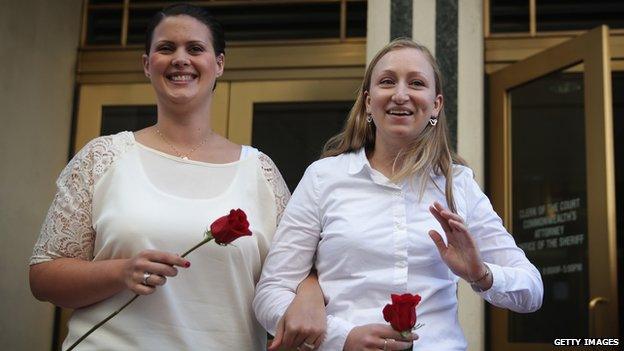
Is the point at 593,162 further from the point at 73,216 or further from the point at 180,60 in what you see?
the point at 73,216

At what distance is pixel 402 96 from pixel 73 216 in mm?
994

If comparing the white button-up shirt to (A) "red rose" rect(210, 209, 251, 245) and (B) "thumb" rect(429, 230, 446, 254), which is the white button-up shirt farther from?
(A) "red rose" rect(210, 209, 251, 245)

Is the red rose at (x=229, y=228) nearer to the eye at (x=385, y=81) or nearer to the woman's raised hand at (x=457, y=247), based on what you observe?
the woman's raised hand at (x=457, y=247)

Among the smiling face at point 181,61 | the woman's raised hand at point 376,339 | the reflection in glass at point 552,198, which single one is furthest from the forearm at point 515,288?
the reflection in glass at point 552,198

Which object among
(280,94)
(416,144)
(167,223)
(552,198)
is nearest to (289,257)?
(167,223)

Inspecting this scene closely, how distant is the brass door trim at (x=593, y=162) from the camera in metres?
4.71

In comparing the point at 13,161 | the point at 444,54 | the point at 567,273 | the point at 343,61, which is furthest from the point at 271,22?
the point at 567,273

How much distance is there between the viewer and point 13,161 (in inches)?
214

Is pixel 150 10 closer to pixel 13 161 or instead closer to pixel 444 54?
pixel 13 161

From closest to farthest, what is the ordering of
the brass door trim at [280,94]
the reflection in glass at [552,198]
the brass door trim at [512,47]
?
the reflection in glass at [552,198] < the brass door trim at [512,47] < the brass door trim at [280,94]

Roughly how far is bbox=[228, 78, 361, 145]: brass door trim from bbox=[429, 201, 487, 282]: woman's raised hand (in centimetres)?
336

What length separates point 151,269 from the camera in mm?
2412

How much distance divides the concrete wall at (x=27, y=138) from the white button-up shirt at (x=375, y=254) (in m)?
3.09

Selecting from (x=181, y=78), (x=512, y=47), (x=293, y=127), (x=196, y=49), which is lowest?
(x=181, y=78)
